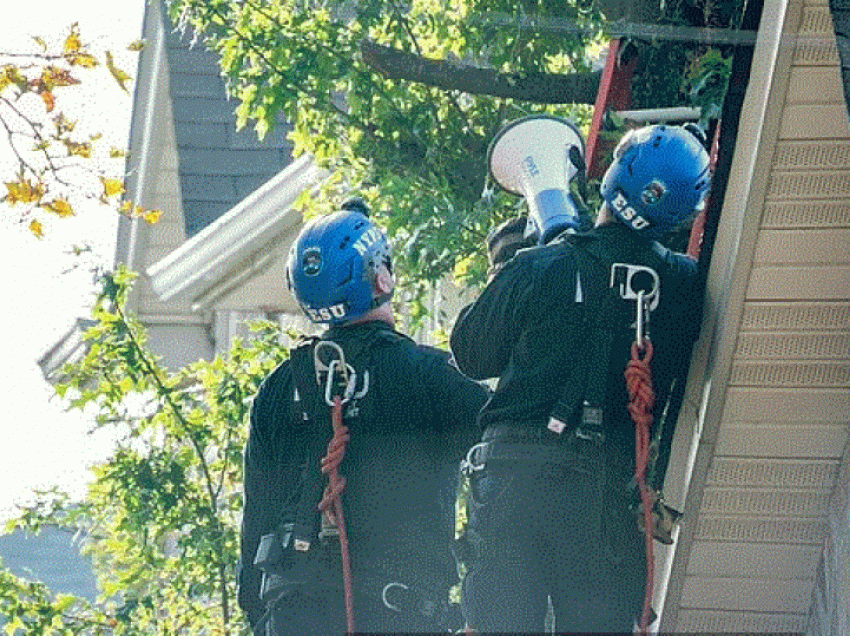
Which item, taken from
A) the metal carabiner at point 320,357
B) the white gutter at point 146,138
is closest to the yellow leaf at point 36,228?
the metal carabiner at point 320,357

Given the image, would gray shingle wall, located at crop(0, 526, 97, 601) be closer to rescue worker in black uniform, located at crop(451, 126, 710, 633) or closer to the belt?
rescue worker in black uniform, located at crop(451, 126, 710, 633)

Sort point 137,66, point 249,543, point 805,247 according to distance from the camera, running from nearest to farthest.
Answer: point 805,247
point 249,543
point 137,66

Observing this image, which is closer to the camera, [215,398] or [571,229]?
[571,229]

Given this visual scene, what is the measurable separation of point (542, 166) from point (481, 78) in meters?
3.03

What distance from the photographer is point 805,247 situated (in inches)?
258

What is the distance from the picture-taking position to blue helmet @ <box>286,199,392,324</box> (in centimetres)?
699

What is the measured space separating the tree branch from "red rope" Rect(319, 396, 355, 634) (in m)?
3.60

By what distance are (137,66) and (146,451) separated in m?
7.81

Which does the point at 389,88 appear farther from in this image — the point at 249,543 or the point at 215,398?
the point at 249,543

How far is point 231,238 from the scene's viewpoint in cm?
1592

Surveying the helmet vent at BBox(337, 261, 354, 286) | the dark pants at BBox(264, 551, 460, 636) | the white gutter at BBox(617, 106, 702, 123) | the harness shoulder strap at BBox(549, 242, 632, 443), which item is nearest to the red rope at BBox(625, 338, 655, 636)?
the harness shoulder strap at BBox(549, 242, 632, 443)

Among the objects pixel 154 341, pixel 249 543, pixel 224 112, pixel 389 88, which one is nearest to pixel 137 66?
pixel 224 112

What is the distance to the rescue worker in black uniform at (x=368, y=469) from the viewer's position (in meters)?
6.78

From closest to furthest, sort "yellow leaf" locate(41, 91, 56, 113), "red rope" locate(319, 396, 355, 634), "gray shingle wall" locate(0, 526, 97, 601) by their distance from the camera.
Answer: "red rope" locate(319, 396, 355, 634), "yellow leaf" locate(41, 91, 56, 113), "gray shingle wall" locate(0, 526, 97, 601)
